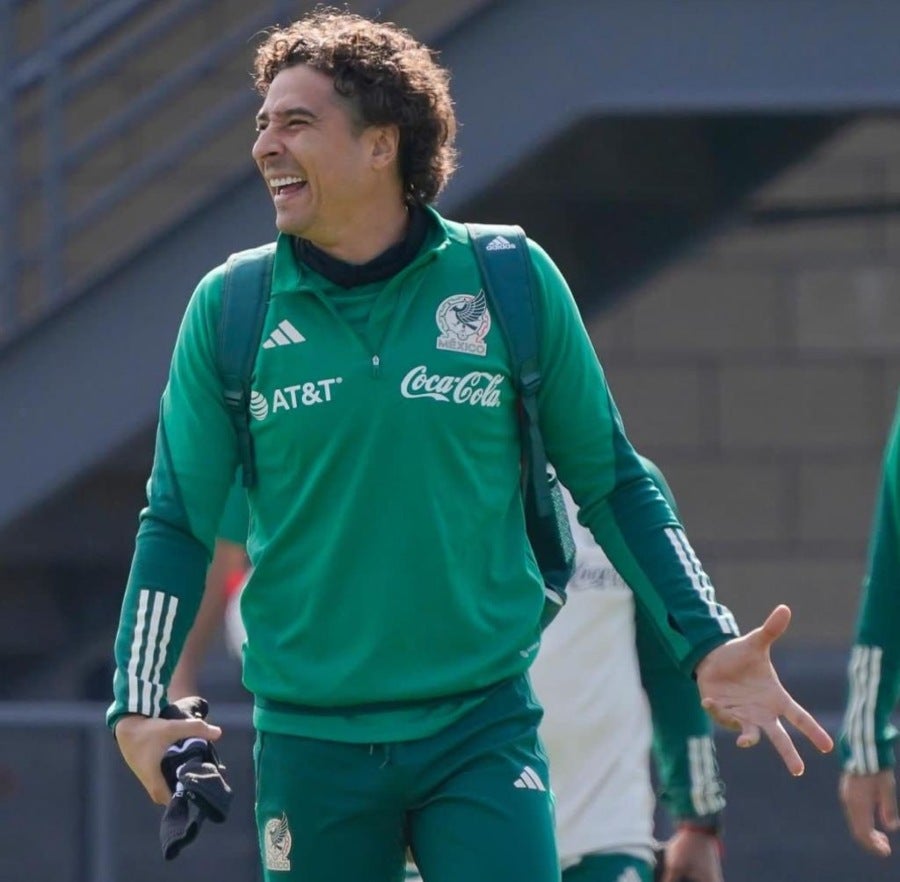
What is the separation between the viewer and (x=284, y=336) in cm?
360

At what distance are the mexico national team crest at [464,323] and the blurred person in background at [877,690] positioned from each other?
1.23 metres

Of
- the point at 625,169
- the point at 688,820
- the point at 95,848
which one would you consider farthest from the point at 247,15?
the point at 688,820

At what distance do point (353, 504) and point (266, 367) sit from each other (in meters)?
0.25

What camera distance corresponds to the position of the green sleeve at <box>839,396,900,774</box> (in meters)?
4.60

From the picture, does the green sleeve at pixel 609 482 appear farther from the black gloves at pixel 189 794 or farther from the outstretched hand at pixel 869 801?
the outstretched hand at pixel 869 801

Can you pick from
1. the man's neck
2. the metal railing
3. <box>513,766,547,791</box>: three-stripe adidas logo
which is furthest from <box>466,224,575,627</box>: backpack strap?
the metal railing

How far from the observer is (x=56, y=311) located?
22.8 ft

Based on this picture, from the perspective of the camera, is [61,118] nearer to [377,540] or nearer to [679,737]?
[679,737]

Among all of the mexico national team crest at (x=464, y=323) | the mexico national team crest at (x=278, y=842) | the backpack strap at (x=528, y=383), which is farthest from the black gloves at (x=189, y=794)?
the mexico national team crest at (x=464, y=323)

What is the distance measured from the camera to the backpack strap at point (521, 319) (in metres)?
3.63

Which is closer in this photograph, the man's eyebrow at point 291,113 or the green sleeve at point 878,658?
the man's eyebrow at point 291,113

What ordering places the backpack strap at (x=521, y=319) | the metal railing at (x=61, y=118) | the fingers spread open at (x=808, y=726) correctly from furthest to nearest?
the metal railing at (x=61, y=118), the backpack strap at (x=521, y=319), the fingers spread open at (x=808, y=726)

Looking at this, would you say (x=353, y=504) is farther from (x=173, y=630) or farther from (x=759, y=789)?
(x=759, y=789)

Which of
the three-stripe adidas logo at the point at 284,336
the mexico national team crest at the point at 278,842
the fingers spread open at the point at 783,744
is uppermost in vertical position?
the three-stripe adidas logo at the point at 284,336
